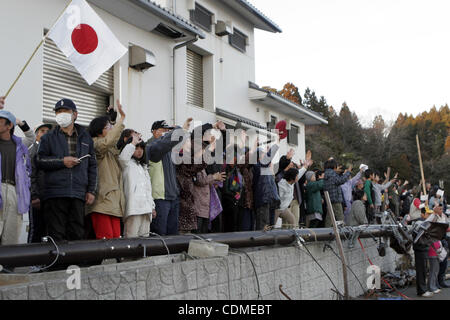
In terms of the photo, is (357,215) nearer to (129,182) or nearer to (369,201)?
(369,201)

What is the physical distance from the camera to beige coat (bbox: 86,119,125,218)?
18.5 ft

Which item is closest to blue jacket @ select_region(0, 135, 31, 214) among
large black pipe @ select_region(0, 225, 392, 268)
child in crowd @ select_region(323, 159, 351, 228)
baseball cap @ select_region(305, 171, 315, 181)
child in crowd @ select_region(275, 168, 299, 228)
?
large black pipe @ select_region(0, 225, 392, 268)

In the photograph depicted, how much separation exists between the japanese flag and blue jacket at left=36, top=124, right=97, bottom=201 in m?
1.26

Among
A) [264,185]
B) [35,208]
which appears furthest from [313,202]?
[35,208]

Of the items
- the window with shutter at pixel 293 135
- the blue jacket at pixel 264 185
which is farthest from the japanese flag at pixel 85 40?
the window with shutter at pixel 293 135

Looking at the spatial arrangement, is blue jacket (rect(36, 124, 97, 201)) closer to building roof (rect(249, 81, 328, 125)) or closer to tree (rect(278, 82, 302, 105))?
building roof (rect(249, 81, 328, 125))

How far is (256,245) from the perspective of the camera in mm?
6273

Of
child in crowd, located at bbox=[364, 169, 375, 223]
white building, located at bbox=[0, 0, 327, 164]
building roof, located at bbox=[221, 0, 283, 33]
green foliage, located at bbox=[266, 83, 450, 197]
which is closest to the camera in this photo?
white building, located at bbox=[0, 0, 327, 164]

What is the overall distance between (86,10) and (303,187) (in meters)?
6.51

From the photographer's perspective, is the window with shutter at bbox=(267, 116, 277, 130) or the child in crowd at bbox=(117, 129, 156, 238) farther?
the window with shutter at bbox=(267, 116, 277, 130)

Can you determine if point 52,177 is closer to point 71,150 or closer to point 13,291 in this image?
point 71,150

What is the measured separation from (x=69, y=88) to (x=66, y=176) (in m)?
5.10

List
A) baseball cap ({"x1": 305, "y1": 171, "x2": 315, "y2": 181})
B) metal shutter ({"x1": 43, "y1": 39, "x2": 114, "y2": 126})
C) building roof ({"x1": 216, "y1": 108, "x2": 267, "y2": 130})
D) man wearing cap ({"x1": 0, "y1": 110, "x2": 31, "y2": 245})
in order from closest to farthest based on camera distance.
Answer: man wearing cap ({"x1": 0, "y1": 110, "x2": 31, "y2": 245}), metal shutter ({"x1": 43, "y1": 39, "x2": 114, "y2": 126}), baseball cap ({"x1": 305, "y1": 171, "x2": 315, "y2": 181}), building roof ({"x1": 216, "y1": 108, "x2": 267, "y2": 130})
